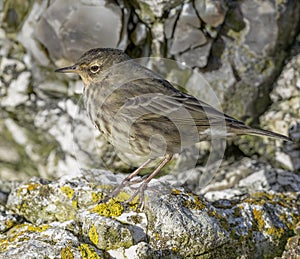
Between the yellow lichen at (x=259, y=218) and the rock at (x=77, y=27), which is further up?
the rock at (x=77, y=27)

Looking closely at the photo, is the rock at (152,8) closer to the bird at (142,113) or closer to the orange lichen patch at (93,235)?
the bird at (142,113)

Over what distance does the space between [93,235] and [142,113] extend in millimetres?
1111

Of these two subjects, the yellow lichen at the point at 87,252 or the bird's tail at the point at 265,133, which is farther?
the bird's tail at the point at 265,133

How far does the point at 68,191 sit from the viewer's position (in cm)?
470

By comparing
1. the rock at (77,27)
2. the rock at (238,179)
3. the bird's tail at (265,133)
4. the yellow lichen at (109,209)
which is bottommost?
the rock at (238,179)

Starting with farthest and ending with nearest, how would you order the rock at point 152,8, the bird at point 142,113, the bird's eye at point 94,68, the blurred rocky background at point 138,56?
the blurred rocky background at point 138,56 → the rock at point 152,8 → the bird's eye at point 94,68 → the bird at point 142,113

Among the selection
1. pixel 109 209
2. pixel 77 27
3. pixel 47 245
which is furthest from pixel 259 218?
pixel 77 27

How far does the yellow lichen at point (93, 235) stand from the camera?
411 cm

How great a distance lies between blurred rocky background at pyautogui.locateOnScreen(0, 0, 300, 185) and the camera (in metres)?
6.21

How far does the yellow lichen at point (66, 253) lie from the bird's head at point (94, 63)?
1.57 m

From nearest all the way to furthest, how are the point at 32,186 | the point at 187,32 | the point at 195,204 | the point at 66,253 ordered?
the point at 66,253
the point at 195,204
the point at 32,186
the point at 187,32

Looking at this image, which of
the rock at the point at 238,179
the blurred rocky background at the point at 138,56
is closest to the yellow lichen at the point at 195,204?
the rock at the point at 238,179

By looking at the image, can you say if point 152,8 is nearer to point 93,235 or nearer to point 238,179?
point 238,179

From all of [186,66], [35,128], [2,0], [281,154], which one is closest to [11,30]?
[2,0]
